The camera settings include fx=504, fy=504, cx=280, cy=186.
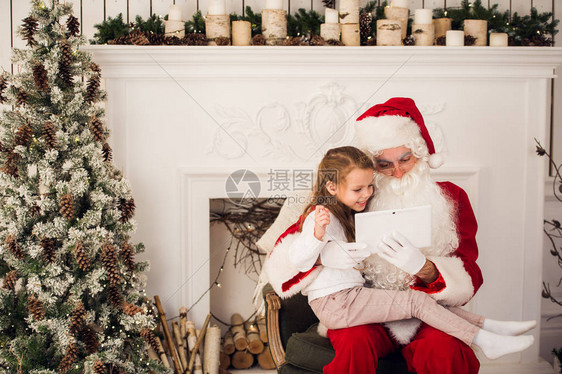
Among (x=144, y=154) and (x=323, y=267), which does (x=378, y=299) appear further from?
(x=144, y=154)

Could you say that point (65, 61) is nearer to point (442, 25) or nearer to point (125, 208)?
point (125, 208)

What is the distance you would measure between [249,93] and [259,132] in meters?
0.21

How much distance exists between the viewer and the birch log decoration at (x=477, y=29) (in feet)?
8.70

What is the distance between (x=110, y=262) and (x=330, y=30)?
1547mm

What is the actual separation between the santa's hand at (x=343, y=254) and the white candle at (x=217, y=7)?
132 cm

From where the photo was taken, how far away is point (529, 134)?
9.01 feet

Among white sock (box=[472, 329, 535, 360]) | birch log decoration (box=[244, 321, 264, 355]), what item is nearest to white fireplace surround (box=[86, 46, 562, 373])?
birch log decoration (box=[244, 321, 264, 355])

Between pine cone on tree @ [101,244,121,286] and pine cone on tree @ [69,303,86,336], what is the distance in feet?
0.53

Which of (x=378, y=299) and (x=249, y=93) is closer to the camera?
(x=378, y=299)

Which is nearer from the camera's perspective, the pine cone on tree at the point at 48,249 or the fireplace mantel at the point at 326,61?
the pine cone on tree at the point at 48,249

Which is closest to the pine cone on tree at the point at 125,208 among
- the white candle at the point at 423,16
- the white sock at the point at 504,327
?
the white sock at the point at 504,327

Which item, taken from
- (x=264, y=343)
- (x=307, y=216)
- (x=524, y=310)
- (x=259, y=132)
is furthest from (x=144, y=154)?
(x=524, y=310)

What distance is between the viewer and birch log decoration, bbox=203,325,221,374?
2623mm

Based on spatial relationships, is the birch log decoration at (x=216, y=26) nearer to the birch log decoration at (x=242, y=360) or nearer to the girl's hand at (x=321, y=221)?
the girl's hand at (x=321, y=221)
